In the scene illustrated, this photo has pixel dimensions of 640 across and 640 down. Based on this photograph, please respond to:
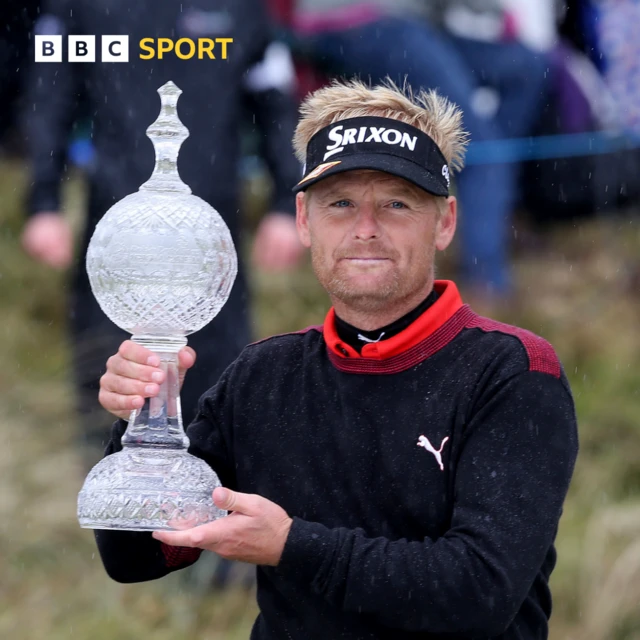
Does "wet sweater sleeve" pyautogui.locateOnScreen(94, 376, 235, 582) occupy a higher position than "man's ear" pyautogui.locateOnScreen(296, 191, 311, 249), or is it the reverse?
"man's ear" pyautogui.locateOnScreen(296, 191, 311, 249)

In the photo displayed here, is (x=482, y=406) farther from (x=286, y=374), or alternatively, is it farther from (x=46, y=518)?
(x=46, y=518)

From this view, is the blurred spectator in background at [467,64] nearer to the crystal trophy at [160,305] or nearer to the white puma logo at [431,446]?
the crystal trophy at [160,305]

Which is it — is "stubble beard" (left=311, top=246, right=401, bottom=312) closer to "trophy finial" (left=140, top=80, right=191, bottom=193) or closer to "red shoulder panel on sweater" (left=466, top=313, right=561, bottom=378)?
"red shoulder panel on sweater" (left=466, top=313, right=561, bottom=378)

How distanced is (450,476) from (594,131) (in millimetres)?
6046

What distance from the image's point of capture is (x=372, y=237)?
2316 mm

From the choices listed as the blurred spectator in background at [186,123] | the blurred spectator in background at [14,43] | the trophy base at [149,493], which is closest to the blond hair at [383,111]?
the trophy base at [149,493]

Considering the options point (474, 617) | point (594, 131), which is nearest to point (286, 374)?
point (474, 617)

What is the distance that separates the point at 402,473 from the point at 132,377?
56cm

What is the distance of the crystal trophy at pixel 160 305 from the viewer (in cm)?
225

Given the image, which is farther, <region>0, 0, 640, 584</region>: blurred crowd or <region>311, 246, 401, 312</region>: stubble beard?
<region>0, 0, 640, 584</region>: blurred crowd

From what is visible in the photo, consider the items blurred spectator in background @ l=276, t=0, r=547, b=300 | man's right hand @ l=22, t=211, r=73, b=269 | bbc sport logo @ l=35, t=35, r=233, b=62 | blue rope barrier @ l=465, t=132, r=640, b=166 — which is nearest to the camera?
bbc sport logo @ l=35, t=35, r=233, b=62

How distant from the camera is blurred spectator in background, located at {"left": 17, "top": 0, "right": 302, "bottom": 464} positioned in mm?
4594

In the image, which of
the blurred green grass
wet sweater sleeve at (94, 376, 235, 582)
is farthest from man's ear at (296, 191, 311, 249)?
the blurred green grass

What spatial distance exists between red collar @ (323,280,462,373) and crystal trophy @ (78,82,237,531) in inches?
10.9
